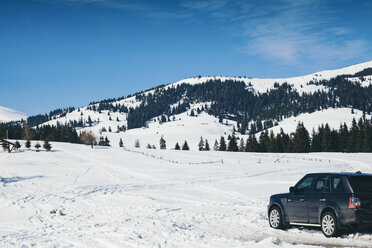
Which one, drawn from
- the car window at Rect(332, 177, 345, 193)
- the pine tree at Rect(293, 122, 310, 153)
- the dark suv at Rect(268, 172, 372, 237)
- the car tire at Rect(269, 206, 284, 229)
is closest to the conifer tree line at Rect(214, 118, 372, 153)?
the pine tree at Rect(293, 122, 310, 153)

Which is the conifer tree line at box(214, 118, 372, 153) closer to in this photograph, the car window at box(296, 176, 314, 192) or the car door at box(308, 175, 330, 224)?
the car window at box(296, 176, 314, 192)

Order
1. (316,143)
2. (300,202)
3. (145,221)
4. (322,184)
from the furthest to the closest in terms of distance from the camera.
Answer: (316,143), (145,221), (300,202), (322,184)

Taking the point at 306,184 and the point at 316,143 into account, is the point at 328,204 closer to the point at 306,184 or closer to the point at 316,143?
the point at 306,184

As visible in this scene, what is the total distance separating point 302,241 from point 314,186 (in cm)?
199

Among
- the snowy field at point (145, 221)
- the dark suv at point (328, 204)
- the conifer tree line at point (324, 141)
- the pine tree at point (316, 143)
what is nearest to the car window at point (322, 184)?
the dark suv at point (328, 204)

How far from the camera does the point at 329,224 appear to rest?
11.0 metres

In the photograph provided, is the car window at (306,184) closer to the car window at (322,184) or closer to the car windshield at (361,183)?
the car window at (322,184)

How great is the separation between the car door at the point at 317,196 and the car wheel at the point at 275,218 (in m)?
1.44

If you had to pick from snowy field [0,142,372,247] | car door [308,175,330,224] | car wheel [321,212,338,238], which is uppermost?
car door [308,175,330,224]

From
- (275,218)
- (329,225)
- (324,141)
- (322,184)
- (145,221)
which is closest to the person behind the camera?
(329,225)

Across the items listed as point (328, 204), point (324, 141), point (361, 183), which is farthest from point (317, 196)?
point (324, 141)

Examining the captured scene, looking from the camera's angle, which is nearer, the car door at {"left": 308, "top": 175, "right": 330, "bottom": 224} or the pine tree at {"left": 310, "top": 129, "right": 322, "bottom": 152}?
the car door at {"left": 308, "top": 175, "right": 330, "bottom": 224}

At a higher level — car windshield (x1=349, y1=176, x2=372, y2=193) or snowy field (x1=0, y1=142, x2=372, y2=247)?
car windshield (x1=349, y1=176, x2=372, y2=193)

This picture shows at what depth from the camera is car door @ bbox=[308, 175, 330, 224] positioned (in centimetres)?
1135
